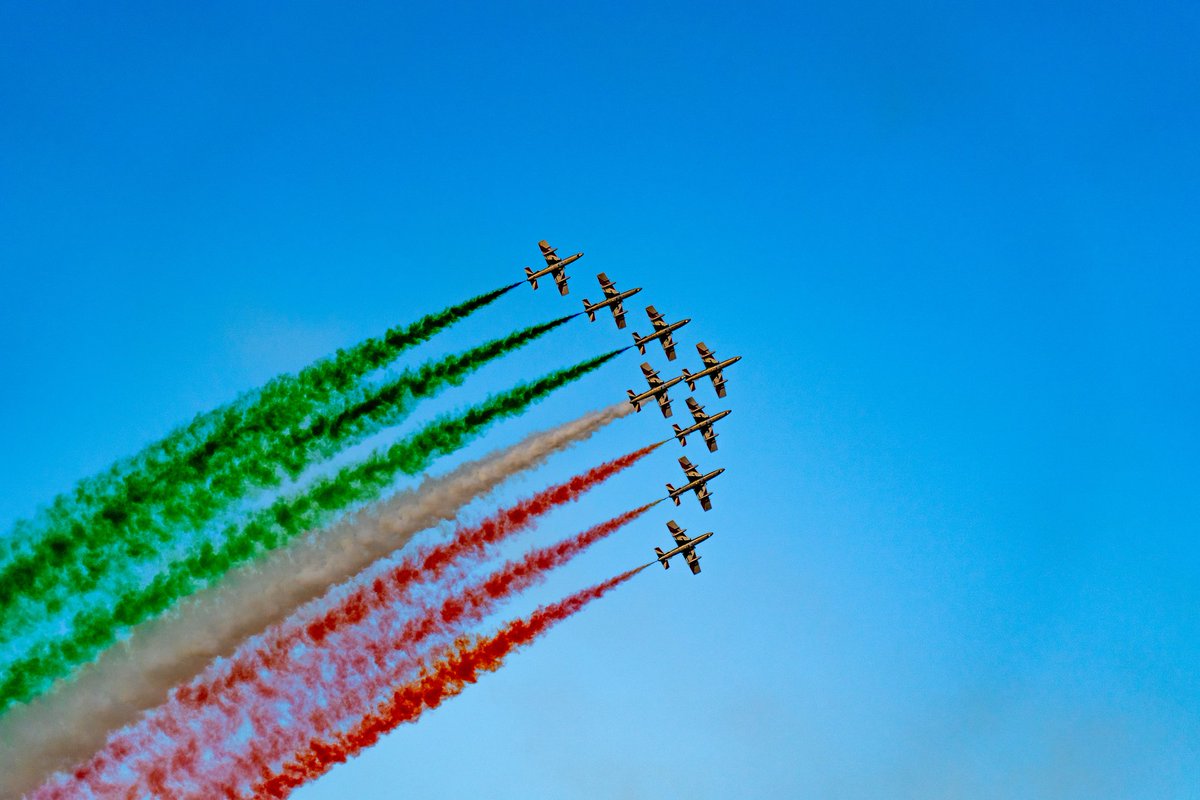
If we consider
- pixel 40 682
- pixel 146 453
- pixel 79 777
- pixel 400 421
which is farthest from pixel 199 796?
pixel 400 421

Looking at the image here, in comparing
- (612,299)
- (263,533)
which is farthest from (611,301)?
(263,533)

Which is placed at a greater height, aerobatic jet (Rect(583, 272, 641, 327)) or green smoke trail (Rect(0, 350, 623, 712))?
aerobatic jet (Rect(583, 272, 641, 327))

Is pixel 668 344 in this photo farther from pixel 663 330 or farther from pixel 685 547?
pixel 685 547

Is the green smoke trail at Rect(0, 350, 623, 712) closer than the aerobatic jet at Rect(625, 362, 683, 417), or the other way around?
the green smoke trail at Rect(0, 350, 623, 712)

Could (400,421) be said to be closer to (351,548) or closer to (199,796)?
(351,548)

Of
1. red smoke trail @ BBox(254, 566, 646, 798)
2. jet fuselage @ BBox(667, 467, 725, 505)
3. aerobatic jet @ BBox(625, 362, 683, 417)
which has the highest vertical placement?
aerobatic jet @ BBox(625, 362, 683, 417)

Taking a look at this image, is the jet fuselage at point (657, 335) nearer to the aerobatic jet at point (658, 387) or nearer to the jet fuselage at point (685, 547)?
the aerobatic jet at point (658, 387)

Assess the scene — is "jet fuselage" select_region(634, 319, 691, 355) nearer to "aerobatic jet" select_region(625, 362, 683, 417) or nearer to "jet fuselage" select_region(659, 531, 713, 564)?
"aerobatic jet" select_region(625, 362, 683, 417)
